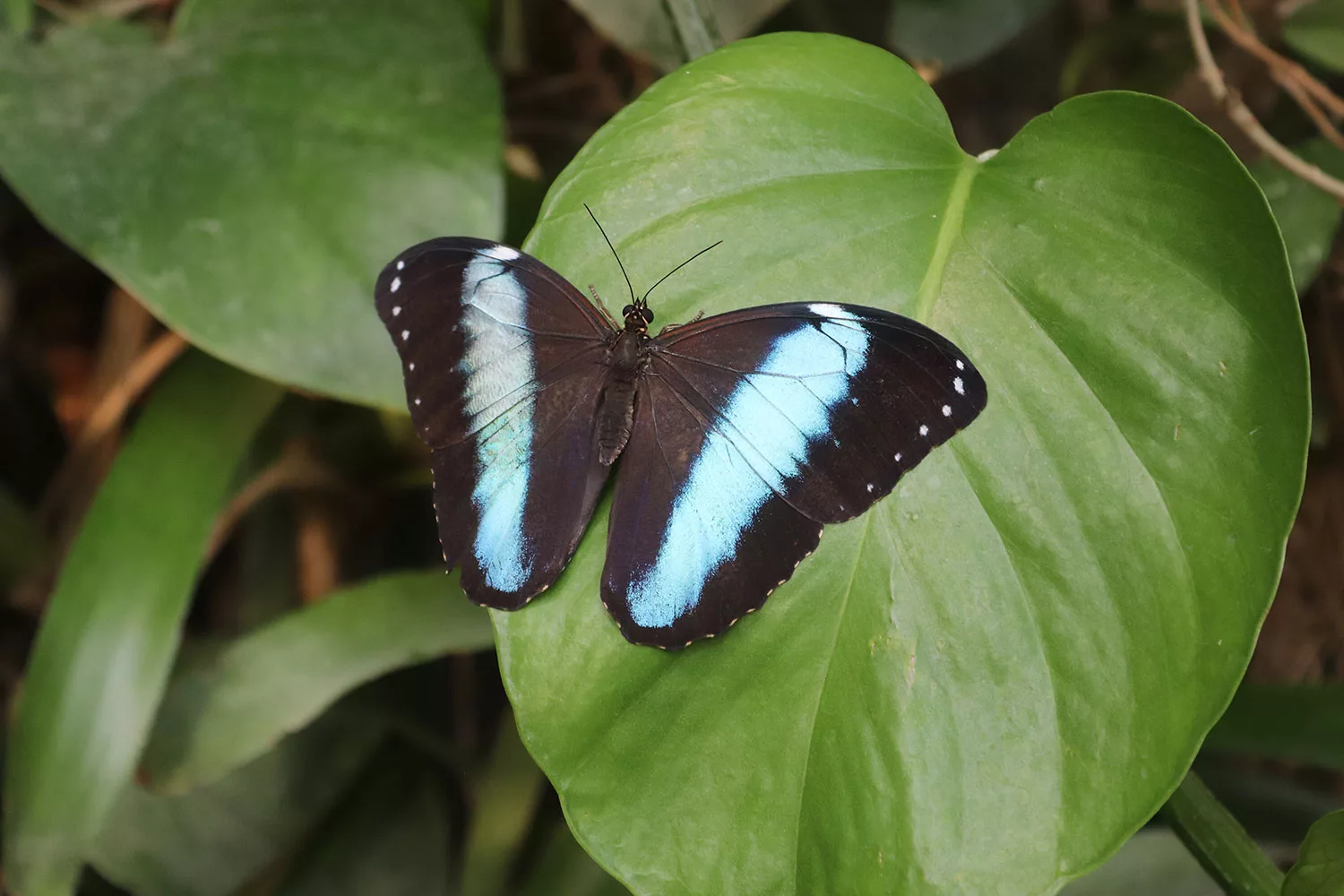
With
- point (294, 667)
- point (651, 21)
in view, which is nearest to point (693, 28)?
point (651, 21)

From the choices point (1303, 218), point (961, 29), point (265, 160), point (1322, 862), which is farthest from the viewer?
point (961, 29)

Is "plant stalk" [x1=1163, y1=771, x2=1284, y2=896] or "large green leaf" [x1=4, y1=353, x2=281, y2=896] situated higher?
"plant stalk" [x1=1163, y1=771, x2=1284, y2=896]

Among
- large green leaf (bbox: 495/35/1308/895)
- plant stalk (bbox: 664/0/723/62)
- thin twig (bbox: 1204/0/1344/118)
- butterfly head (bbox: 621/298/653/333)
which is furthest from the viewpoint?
thin twig (bbox: 1204/0/1344/118)

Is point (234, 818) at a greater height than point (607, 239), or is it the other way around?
point (607, 239)

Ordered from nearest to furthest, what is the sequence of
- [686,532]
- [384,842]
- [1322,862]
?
[1322,862] < [686,532] < [384,842]

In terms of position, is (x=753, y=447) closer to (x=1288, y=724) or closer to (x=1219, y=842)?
(x=1219, y=842)

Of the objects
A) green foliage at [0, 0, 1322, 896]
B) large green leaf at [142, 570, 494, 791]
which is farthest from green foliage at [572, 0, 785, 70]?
large green leaf at [142, 570, 494, 791]

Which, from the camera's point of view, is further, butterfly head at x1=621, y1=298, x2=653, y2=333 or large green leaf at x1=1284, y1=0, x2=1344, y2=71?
large green leaf at x1=1284, y1=0, x2=1344, y2=71

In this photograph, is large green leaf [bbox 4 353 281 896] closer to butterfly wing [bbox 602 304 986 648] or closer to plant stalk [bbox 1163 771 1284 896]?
butterfly wing [bbox 602 304 986 648]
